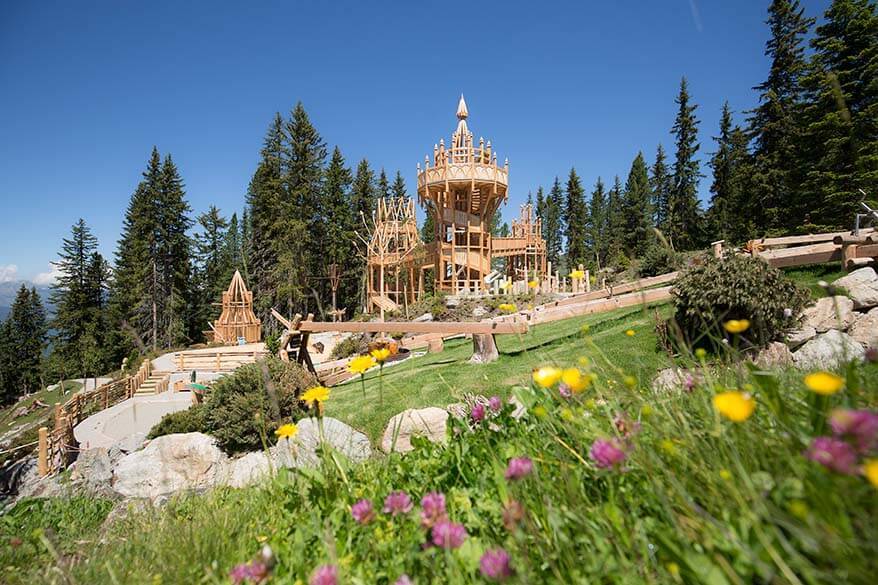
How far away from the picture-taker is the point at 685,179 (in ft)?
128

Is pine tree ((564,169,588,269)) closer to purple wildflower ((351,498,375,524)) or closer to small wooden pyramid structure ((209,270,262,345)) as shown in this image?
small wooden pyramid structure ((209,270,262,345))

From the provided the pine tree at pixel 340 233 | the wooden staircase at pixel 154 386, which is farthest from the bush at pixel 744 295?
the pine tree at pixel 340 233

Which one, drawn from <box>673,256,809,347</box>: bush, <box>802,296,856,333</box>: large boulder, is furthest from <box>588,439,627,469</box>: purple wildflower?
<box>802,296,856,333</box>: large boulder

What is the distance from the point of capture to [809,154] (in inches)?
870

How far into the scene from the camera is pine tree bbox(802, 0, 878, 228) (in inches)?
712

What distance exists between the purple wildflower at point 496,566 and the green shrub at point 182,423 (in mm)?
10386

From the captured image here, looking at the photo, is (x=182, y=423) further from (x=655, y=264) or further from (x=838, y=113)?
(x=838, y=113)

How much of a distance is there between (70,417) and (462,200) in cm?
2253

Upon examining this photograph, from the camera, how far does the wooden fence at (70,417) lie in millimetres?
11195

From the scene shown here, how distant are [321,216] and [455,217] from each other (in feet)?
66.5

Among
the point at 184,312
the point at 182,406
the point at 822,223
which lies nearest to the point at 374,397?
the point at 182,406

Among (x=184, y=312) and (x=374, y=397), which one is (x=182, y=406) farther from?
(x=184, y=312)

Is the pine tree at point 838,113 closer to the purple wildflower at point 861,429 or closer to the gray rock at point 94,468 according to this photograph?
the purple wildflower at point 861,429

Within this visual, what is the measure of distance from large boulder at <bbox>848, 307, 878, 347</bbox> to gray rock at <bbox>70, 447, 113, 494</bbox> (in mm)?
12621
